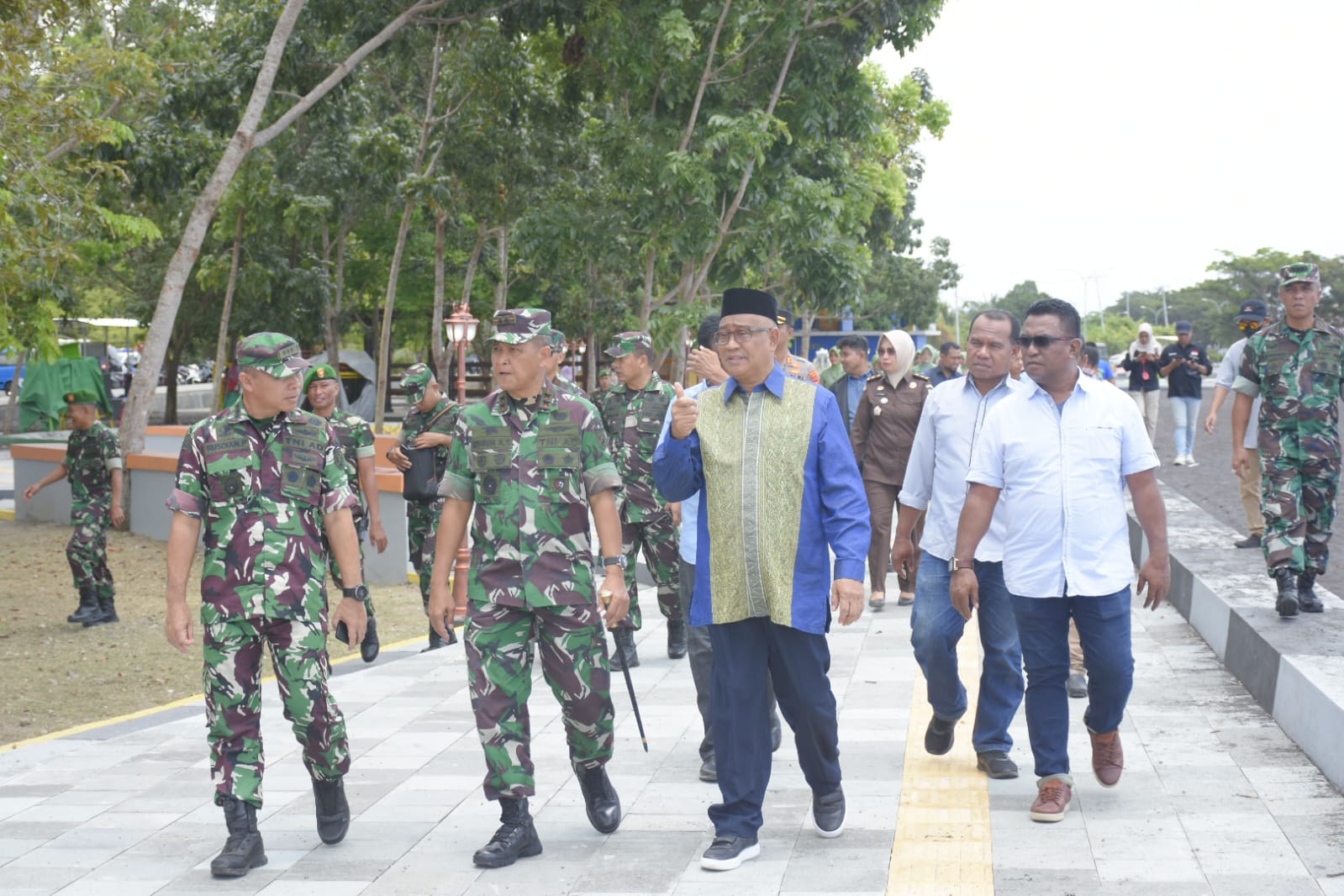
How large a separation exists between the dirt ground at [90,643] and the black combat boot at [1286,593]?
5.90m

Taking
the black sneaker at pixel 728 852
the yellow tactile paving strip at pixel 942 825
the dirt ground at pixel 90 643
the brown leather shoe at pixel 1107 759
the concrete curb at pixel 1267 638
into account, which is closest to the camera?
the yellow tactile paving strip at pixel 942 825

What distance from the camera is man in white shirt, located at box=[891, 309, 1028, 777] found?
6.13 metres

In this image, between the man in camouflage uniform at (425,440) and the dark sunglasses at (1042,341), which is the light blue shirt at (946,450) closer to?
the dark sunglasses at (1042,341)

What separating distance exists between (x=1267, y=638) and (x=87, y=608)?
886cm

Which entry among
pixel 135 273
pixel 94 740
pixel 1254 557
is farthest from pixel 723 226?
pixel 135 273

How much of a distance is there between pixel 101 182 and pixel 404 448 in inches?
456

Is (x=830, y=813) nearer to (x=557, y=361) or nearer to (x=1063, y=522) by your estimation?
(x=1063, y=522)

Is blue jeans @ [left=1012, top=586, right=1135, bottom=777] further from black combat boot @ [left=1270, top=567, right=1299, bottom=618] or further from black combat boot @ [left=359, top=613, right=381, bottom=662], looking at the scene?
black combat boot @ [left=359, top=613, right=381, bottom=662]

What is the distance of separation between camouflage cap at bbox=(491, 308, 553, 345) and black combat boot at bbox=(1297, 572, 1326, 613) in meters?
4.85

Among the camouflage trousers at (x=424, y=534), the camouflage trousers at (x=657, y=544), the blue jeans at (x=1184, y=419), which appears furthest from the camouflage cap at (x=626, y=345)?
the blue jeans at (x=1184, y=419)

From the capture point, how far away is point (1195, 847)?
504cm

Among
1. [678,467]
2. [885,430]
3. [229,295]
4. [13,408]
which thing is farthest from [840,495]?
[13,408]

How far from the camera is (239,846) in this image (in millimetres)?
5094

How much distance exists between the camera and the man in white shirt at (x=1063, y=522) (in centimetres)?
543
